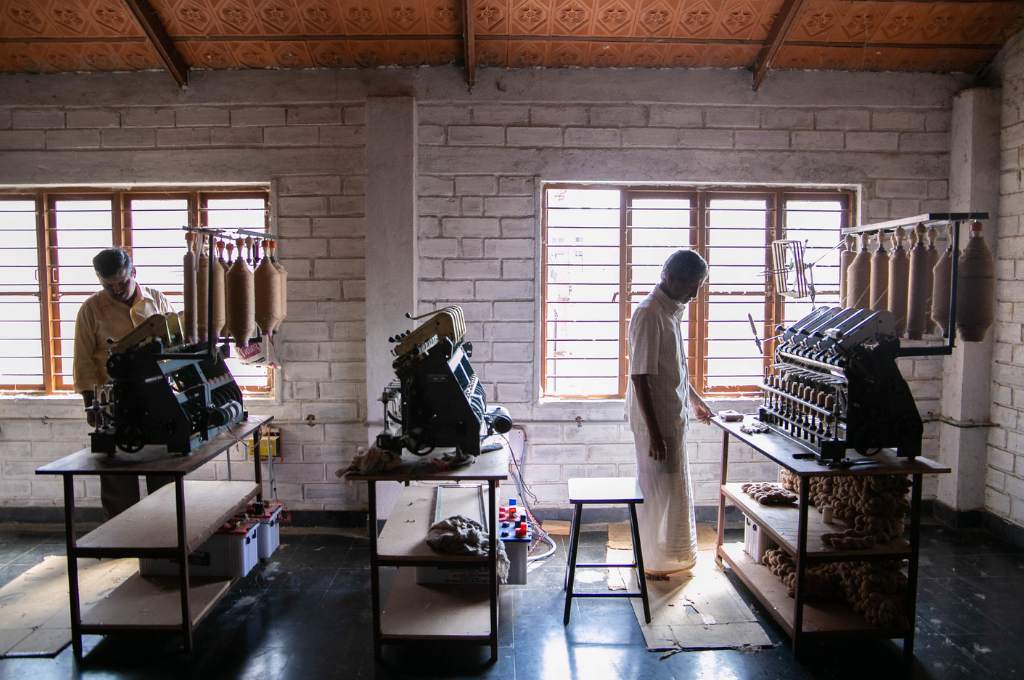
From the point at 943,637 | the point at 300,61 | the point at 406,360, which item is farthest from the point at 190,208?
the point at 943,637

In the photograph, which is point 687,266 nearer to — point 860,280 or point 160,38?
point 860,280

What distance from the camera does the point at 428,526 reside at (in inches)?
146

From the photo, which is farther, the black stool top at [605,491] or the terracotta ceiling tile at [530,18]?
the terracotta ceiling tile at [530,18]

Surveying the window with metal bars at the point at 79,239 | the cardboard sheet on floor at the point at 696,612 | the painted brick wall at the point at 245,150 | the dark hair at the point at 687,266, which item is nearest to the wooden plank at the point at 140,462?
the painted brick wall at the point at 245,150

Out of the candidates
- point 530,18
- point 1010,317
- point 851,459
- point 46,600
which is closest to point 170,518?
point 46,600

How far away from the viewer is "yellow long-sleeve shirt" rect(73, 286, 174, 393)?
14.1ft

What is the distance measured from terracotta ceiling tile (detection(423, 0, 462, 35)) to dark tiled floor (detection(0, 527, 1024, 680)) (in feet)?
11.9

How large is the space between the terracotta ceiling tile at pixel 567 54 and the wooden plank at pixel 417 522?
3.04m

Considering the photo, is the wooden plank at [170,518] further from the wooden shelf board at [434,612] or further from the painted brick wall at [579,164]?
the painted brick wall at [579,164]

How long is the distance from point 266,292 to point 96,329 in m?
1.33

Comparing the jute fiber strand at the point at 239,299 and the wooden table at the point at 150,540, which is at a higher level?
the jute fiber strand at the point at 239,299

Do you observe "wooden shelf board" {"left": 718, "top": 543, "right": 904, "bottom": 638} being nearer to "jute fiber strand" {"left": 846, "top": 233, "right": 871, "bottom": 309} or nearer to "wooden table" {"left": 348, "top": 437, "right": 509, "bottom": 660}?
"wooden table" {"left": 348, "top": 437, "right": 509, "bottom": 660}

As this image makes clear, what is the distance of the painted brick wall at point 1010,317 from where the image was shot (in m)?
4.61

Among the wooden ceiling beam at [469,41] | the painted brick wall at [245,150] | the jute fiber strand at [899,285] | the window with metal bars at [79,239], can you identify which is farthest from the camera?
the window with metal bars at [79,239]
